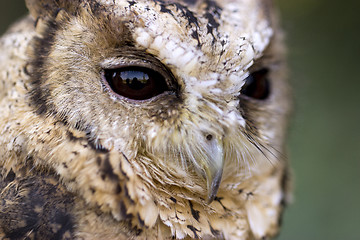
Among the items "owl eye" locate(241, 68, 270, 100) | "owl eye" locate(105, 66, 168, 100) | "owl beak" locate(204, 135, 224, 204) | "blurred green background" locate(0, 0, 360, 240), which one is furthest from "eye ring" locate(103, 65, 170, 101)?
"blurred green background" locate(0, 0, 360, 240)

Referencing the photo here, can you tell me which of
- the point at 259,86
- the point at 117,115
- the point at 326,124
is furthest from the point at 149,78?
the point at 326,124

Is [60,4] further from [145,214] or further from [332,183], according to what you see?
[332,183]

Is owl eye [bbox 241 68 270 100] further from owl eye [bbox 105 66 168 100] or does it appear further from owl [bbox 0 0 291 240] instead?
owl eye [bbox 105 66 168 100]

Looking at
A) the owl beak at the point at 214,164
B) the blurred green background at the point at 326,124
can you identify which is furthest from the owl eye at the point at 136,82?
the blurred green background at the point at 326,124

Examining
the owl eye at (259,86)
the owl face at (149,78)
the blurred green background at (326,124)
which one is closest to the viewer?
the owl face at (149,78)

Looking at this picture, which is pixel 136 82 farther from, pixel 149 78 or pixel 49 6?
pixel 49 6

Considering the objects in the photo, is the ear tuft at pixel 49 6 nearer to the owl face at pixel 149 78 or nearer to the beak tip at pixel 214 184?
the owl face at pixel 149 78
